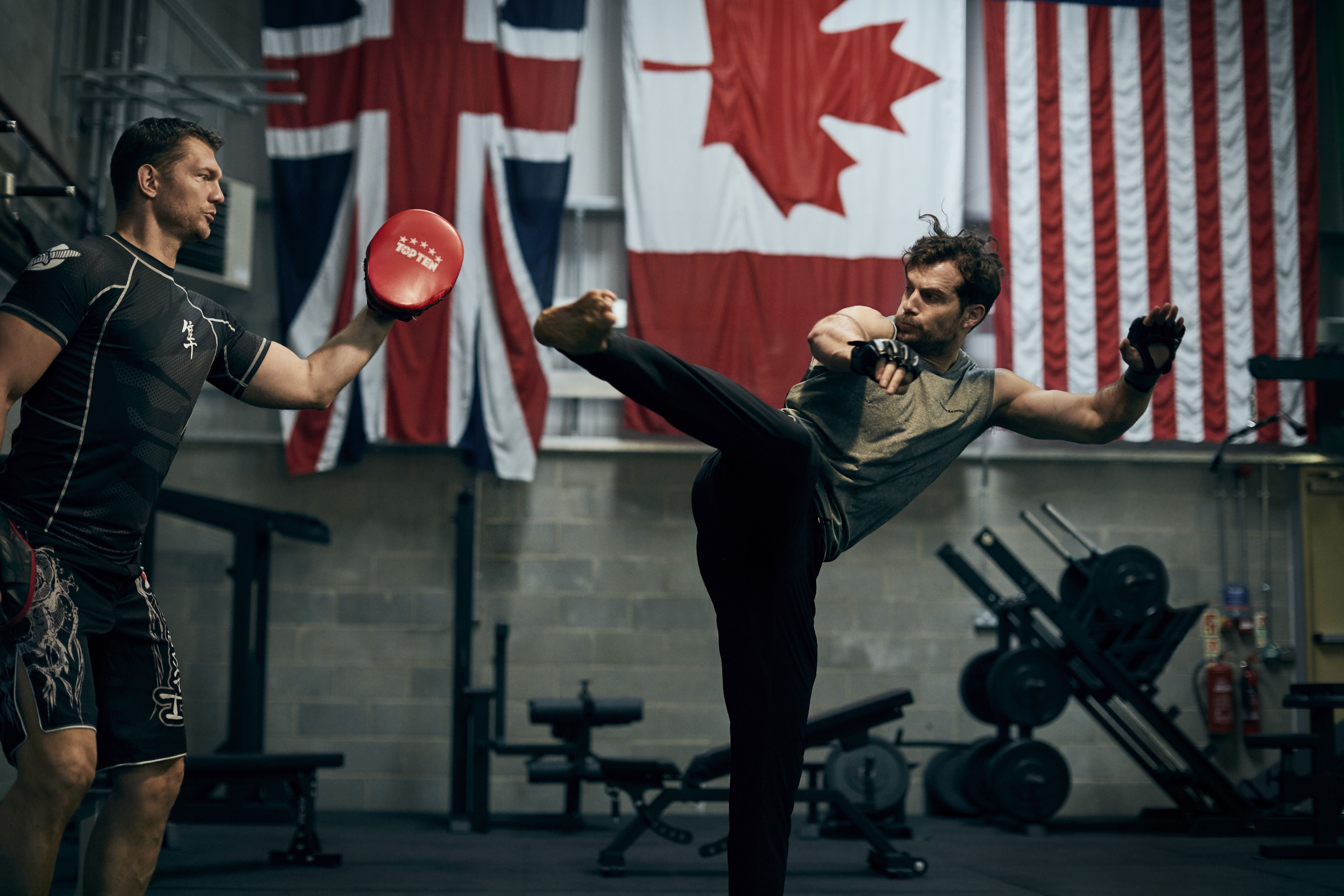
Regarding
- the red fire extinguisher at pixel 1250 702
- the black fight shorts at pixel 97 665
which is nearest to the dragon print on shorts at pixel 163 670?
the black fight shorts at pixel 97 665

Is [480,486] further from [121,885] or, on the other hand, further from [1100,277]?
[121,885]

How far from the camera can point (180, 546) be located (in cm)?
621

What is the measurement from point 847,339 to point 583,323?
0.60 meters

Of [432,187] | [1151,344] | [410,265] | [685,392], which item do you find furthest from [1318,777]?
[432,187]

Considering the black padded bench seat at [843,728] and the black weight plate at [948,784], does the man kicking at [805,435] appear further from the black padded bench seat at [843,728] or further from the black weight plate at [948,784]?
the black weight plate at [948,784]

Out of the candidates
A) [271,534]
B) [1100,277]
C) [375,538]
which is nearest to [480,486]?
[375,538]

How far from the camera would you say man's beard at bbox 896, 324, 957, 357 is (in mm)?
2352

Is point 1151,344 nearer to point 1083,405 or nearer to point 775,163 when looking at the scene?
point 1083,405

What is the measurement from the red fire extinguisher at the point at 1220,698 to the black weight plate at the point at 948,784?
1618mm

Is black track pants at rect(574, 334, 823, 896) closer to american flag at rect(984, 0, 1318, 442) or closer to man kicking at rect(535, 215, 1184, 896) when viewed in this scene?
man kicking at rect(535, 215, 1184, 896)

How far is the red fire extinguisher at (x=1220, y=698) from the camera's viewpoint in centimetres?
632

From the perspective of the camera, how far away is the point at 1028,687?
5312 mm

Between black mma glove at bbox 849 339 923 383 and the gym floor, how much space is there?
2380 millimetres

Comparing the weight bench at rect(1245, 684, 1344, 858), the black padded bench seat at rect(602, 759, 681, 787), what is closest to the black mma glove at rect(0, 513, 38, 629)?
the black padded bench seat at rect(602, 759, 681, 787)
